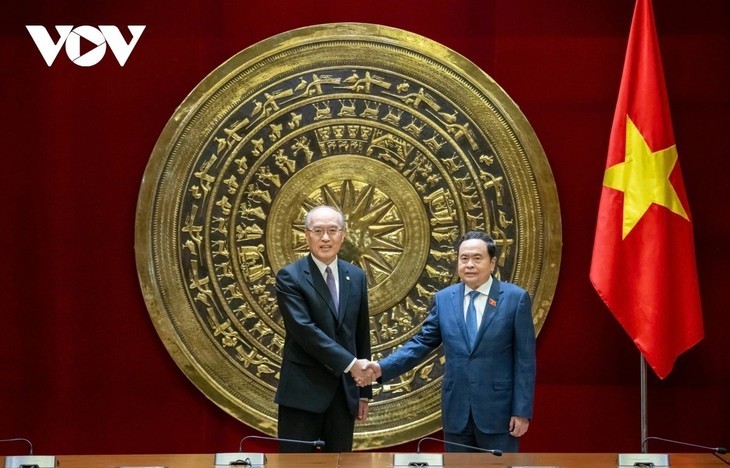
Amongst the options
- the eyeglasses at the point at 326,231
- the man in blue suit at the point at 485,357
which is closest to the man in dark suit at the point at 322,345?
the eyeglasses at the point at 326,231

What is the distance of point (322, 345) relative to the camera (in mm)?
4141

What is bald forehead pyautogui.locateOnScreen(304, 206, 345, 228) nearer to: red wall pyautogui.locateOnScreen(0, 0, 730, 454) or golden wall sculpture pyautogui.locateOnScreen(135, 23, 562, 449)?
golden wall sculpture pyautogui.locateOnScreen(135, 23, 562, 449)

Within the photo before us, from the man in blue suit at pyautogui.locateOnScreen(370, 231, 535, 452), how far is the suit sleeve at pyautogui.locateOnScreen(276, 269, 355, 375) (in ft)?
0.55

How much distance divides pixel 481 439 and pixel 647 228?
48.8 inches

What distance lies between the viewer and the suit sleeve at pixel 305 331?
4141 millimetres

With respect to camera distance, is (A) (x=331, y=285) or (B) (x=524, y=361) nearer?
(B) (x=524, y=361)

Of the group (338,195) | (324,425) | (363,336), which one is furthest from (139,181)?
(324,425)

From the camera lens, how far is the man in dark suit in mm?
4188

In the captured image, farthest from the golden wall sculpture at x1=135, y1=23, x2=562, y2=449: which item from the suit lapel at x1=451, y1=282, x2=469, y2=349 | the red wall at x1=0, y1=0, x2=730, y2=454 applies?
the suit lapel at x1=451, y1=282, x2=469, y2=349

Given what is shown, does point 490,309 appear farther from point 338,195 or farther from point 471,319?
point 338,195

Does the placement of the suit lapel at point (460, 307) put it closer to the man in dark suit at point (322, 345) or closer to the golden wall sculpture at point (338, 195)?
the man in dark suit at point (322, 345)

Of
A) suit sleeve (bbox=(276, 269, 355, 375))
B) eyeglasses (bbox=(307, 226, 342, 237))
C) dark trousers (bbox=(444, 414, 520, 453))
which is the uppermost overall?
eyeglasses (bbox=(307, 226, 342, 237))

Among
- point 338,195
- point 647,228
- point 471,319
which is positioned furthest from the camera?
point 338,195

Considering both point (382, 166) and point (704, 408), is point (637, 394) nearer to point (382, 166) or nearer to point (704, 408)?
point (704, 408)
